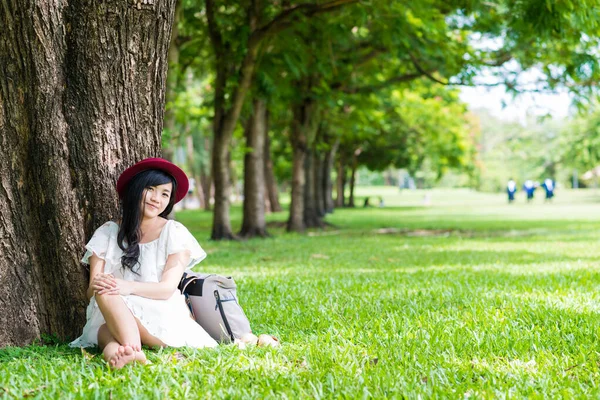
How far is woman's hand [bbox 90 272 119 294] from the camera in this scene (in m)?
4.57

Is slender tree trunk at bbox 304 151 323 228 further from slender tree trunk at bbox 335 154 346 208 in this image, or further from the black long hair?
slender tree trunk at bbox 335 154 346 208

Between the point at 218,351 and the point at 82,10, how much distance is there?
103 inches

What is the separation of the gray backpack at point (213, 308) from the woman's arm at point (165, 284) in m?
0.33

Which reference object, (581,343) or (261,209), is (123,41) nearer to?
(581,343)

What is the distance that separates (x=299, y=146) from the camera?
68.0 ft

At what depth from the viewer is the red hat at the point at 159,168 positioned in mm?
5020

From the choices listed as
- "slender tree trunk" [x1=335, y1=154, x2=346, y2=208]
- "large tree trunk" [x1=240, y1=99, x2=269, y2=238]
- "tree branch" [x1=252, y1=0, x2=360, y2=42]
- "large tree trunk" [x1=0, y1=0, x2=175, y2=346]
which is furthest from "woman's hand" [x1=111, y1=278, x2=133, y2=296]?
"slender tree trunk" [x1=335, y1=154, x2=346, y2=208]

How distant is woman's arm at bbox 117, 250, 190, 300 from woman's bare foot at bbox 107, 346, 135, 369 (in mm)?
429

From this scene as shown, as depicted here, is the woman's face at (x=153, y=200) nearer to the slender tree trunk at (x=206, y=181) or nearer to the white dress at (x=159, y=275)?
the white dress at (x=159, y=275)

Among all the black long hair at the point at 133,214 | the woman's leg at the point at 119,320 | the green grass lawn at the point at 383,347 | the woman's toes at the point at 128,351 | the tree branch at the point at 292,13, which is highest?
the tree branch at the point at 292,13

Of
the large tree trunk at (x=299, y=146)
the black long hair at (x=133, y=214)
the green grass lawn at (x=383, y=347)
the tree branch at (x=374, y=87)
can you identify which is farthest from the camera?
the large tree trunk at (x=299, y=146)

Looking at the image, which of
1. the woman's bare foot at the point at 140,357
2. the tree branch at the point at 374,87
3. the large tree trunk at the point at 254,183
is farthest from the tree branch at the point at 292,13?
the woman's bare foot at the point at 140,357

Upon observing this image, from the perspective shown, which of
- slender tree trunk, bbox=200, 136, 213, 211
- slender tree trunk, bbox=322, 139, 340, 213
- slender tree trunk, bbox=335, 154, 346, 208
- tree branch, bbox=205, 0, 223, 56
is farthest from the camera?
slender tree trunk, bbox=335, 154, 346, 208

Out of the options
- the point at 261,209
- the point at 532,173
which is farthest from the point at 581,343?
the point at 532,173
